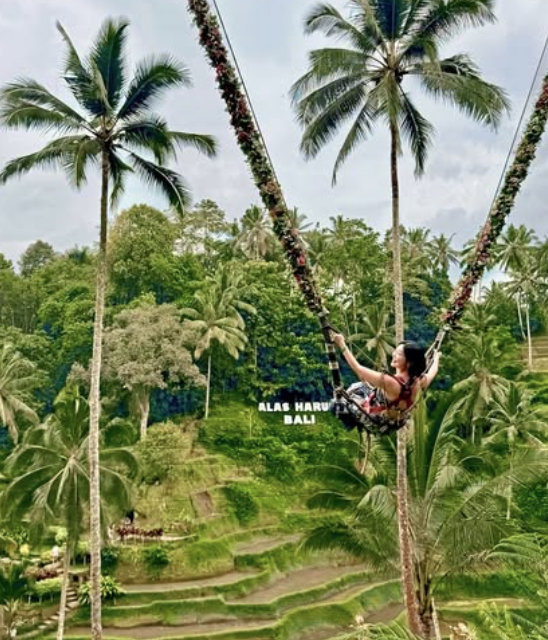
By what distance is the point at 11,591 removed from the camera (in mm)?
13492

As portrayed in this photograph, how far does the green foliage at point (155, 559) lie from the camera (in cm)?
1736

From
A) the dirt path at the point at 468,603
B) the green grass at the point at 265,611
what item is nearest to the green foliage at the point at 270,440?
the dirt path at the point at 468,603

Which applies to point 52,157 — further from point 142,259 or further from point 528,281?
point 528,281

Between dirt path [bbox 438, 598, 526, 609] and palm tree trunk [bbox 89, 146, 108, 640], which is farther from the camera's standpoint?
dirt path [bbox 438, 598, 526, 609]

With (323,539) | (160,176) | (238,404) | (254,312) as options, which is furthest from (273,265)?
(323,539)

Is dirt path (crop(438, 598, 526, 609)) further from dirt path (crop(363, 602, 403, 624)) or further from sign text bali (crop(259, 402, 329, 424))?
sign text bali (crop(259, 402, 329, 424))

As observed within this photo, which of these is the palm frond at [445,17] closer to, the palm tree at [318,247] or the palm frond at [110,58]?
the palm frond at [110,58]

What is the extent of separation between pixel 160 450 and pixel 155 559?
12.5ft

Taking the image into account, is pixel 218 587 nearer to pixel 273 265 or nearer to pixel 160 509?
pixel 160 509

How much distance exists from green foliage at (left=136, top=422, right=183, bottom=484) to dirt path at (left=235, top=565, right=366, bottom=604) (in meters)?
5.04

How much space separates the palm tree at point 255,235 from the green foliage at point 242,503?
14.6 meters

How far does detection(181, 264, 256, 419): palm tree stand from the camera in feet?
81.6

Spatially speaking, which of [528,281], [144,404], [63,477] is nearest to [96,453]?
[63,477]

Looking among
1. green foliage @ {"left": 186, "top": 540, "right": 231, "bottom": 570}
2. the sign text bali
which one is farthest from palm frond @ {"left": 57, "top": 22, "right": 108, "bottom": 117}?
the sign text bali
